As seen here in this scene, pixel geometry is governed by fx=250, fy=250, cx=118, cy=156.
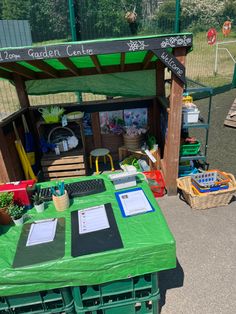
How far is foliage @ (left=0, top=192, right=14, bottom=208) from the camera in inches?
109

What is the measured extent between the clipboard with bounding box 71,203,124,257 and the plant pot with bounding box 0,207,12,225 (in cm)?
74

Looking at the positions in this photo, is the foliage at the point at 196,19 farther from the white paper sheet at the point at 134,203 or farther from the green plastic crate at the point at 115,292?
the green plastic crate at the point at 115,292

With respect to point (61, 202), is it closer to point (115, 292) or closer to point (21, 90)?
point (115, 292)

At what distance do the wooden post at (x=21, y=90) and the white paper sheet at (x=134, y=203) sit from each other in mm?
4107

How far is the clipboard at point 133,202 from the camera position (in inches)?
111

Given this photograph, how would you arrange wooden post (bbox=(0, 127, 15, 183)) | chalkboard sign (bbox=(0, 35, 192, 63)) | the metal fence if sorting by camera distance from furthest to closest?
1. the metal fence
2. wooden post (bbox=(0, 127, 15, 183))
3. chalkboard sign (bbox=(0, 35, 192, 63))

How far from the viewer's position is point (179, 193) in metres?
5.25

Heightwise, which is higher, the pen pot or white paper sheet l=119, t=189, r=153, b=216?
the pen pot

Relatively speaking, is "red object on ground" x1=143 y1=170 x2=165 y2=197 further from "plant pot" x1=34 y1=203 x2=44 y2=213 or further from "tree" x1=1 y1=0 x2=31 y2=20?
"tree" x1=1 y1=0 x2=31 y2=20

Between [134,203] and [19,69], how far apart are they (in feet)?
12.2

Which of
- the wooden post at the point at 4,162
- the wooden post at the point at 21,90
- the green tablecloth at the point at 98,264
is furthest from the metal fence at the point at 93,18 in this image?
the green tablecloth at the point at 98,264

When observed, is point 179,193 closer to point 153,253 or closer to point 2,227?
point 153,253

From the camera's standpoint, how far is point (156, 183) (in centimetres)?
525

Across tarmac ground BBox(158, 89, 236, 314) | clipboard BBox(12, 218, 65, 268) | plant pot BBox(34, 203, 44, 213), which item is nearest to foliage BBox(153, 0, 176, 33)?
tarmac ground BBox(158, 89, 236, 314)
